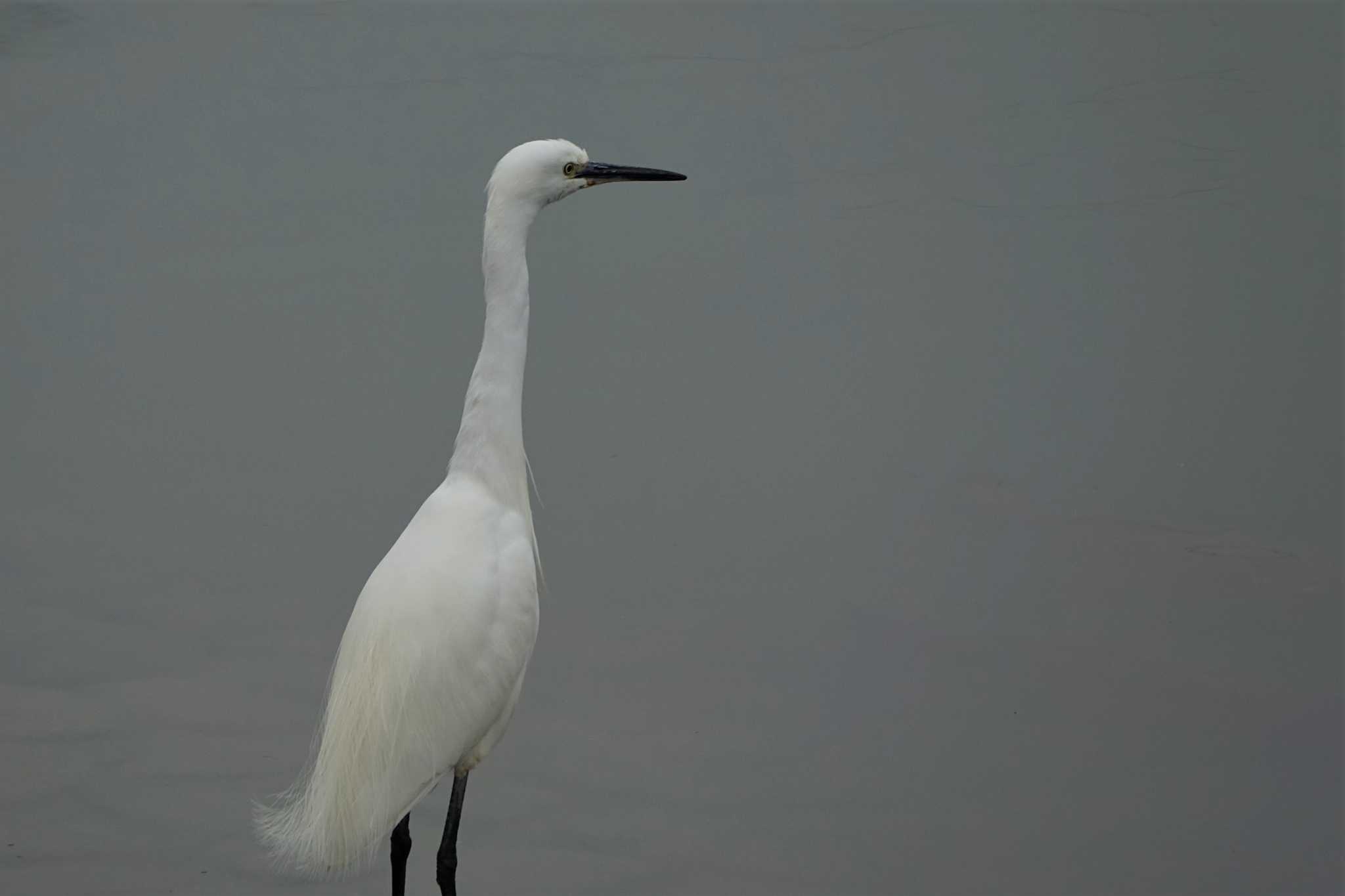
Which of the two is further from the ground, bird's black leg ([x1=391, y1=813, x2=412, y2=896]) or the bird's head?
the bird's head

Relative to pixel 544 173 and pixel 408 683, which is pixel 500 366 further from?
pixel 408 683

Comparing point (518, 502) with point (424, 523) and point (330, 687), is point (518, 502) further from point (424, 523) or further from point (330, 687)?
point (330, 687)

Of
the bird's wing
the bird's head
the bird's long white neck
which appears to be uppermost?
the bird's head

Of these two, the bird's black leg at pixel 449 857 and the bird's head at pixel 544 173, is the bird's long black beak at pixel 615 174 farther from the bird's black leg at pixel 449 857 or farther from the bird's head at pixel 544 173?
the bird's black leg at pixel 449 857

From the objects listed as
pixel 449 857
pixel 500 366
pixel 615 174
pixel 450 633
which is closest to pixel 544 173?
pixel 615 174

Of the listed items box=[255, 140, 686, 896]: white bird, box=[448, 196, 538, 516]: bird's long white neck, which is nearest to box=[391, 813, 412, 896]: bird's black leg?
box=[255, 140, 686, 896]: white bird

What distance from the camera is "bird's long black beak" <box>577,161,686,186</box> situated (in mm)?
2449

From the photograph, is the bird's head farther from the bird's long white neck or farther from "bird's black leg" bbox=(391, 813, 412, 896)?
"bird's black leg" bbox=(391, 813, 412, 896)

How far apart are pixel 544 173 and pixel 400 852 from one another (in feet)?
3.17

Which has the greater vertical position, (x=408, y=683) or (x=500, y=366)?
(x=500, y=366)

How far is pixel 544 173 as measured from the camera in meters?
2.38

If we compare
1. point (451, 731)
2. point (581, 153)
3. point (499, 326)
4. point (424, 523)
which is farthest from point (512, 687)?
point (581, 153)

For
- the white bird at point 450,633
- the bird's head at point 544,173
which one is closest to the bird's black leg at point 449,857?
the white bird at point 450,633

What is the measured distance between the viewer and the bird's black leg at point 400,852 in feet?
7.57
